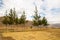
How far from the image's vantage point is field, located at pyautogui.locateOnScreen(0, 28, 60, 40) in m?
2.67

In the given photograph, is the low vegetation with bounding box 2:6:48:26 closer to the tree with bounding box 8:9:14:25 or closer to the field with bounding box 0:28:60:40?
the tree with bounding box 8:9:14:25

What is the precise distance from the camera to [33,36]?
8.90 ft

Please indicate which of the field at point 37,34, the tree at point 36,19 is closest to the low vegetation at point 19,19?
the tree at point 36,19

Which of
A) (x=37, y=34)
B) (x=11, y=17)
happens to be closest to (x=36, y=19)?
(x=37, y=34)

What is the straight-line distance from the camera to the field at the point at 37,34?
8.75 feet

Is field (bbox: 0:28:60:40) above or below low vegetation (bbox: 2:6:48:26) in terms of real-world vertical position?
below

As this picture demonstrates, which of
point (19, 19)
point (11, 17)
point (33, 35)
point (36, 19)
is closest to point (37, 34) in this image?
point (33, 35)

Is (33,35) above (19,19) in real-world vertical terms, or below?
below

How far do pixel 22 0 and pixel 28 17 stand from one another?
30cm

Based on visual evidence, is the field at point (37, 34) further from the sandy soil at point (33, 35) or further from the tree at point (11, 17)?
the tree at point (11, 17)

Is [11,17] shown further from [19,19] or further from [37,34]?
[37,34]

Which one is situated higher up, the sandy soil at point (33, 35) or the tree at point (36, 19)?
the tree at point (36, 19)

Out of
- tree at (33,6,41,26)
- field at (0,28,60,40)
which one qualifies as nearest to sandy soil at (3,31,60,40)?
field at (0,28,60,40)

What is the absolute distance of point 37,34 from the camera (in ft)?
9.00
